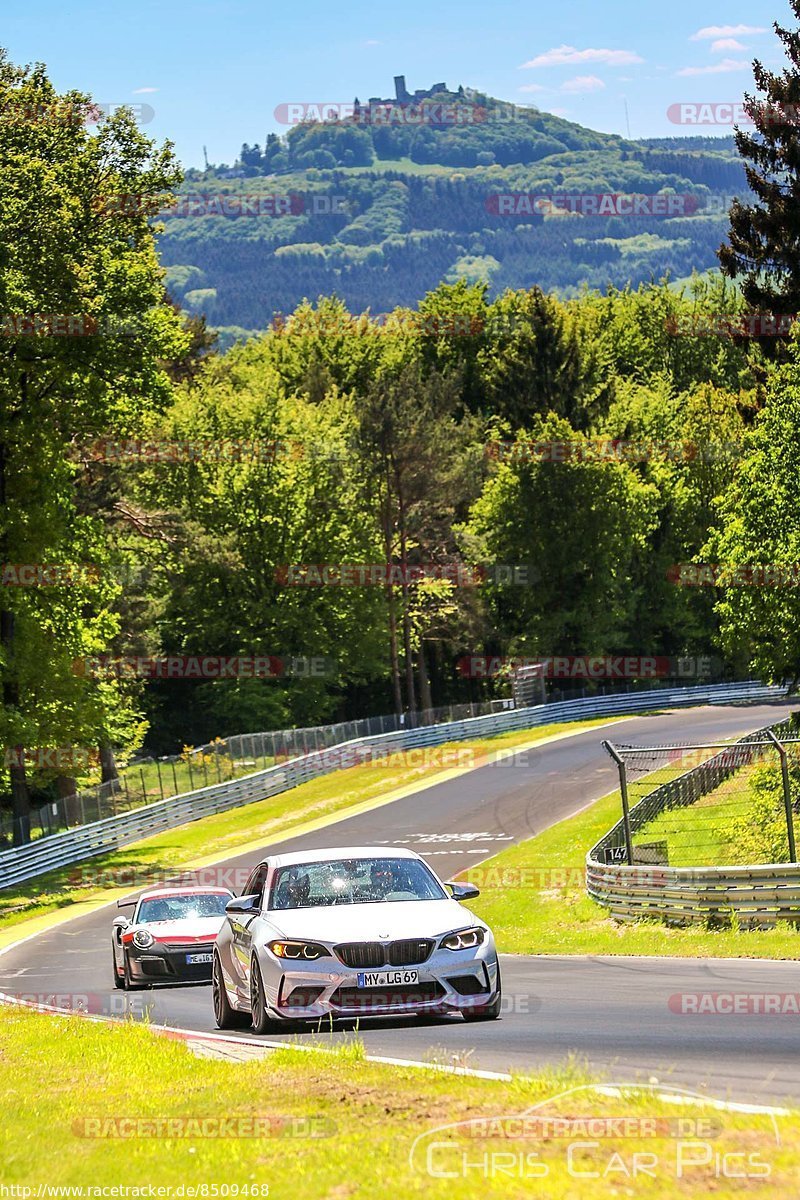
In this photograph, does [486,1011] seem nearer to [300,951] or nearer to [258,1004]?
[300,951]

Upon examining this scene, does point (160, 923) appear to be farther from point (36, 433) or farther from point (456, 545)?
point (456, 545)

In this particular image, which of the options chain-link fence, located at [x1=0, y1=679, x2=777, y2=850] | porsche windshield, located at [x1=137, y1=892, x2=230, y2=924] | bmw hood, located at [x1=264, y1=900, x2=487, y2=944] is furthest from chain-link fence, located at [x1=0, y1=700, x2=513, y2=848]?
bmw hood, located at [x1=264, y1=900, x2=487, y2=944]

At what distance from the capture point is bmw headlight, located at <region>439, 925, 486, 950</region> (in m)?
12.0

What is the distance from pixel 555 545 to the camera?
79125 millimetres

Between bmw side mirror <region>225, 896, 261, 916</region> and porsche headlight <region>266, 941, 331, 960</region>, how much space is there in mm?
1022

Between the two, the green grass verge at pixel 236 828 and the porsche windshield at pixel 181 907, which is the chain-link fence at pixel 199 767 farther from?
the porsche windshield at pixel 181 907

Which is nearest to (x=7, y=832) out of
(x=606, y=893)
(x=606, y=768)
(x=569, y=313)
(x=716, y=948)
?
(x=606, y=768)

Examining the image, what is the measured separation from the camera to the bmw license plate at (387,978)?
38.9 ft

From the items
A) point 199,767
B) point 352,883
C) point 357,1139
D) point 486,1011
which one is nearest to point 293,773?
point 199,767

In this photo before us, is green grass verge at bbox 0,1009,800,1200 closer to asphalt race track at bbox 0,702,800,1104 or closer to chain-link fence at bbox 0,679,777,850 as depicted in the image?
asphalt race track at bbox 0,702,800,1104

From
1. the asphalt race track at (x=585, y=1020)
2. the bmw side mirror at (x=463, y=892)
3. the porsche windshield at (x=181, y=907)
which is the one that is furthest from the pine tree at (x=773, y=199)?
the bmw side mirror at (x=463, y=892)

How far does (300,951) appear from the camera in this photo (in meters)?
11.9

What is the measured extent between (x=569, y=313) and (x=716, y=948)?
80.5 metres

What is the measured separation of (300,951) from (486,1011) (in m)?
1.62
